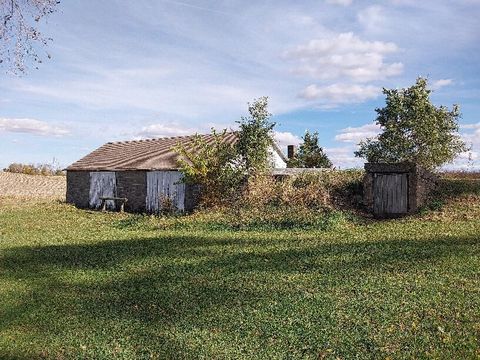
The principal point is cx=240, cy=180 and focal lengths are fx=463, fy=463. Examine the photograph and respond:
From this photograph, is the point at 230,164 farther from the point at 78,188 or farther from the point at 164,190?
the point at 78,188

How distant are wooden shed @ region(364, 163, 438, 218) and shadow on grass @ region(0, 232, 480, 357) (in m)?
5.59

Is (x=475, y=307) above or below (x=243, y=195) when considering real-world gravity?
below

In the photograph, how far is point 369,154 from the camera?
123 feet

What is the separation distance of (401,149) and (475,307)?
29312mm

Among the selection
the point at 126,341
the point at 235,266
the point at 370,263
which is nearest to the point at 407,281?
the point at 370,263

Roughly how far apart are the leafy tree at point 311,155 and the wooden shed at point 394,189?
2317cm

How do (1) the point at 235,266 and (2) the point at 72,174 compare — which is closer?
(1) the point at 235,266

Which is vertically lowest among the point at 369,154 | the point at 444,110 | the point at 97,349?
the point at 97,349

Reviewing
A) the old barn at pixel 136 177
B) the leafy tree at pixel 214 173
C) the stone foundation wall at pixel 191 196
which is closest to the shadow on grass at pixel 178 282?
the leafy tree at pixel 214 173

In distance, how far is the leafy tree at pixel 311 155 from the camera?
154 ft

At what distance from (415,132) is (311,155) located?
13640 millimetres

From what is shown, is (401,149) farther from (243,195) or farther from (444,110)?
(243,195)

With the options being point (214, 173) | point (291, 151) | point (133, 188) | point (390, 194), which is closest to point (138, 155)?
point (133, 188)

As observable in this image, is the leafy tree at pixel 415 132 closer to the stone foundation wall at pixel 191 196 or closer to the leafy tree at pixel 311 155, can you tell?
the leafy tree at pixel 311 155
